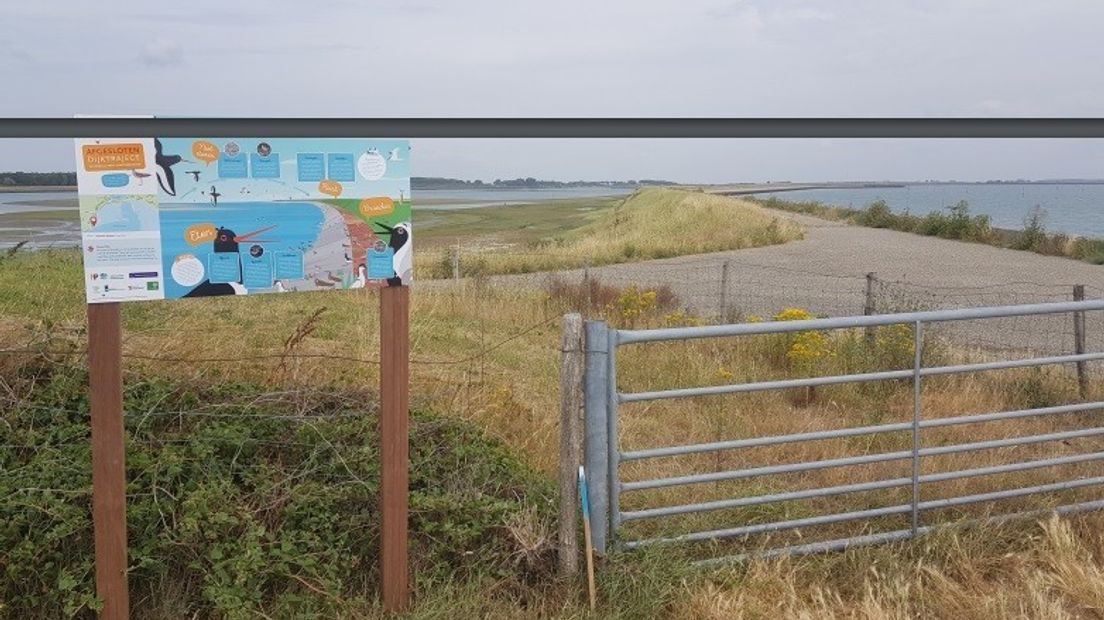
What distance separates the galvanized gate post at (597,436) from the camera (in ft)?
13.4

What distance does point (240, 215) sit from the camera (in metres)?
3.59

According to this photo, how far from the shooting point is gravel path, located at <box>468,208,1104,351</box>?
41.5ft

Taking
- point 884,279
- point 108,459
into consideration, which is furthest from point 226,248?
point 884,279

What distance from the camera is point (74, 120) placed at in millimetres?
3043

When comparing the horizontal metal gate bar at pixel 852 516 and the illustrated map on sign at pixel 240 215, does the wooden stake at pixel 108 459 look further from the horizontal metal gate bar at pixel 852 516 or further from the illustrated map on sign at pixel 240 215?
the horizontal metal gate bar at pixel 852 516

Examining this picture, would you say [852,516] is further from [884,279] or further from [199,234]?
[884,279]

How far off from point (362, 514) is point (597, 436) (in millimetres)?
1117

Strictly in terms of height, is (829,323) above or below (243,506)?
above

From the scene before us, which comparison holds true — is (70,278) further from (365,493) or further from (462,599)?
(462,599)

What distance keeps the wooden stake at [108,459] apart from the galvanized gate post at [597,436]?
6.22 ft

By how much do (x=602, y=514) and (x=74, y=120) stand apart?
259cm

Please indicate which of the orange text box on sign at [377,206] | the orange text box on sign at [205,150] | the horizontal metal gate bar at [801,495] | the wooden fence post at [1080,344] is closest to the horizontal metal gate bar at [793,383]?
the horizontal metal gate bar at [801,495]

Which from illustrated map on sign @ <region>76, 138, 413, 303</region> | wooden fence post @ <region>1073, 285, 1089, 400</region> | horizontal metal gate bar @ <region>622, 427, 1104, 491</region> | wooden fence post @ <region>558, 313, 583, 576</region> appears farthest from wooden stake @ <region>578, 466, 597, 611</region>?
wooden fence post @ <region>1073, 285, 1089, 400</region>

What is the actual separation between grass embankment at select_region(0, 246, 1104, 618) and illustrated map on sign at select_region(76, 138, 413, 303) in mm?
1023
